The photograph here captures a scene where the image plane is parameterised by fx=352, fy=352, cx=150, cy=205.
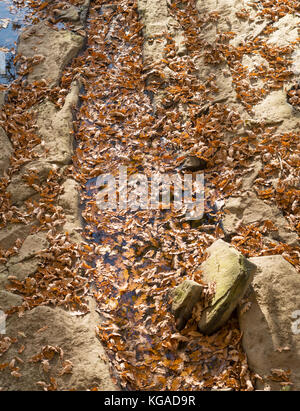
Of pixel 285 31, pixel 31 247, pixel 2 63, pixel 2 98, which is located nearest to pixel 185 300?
pixel 31 247

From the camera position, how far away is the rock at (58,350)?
382cm

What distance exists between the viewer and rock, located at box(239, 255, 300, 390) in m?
3.85

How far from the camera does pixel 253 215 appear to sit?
5.14 m

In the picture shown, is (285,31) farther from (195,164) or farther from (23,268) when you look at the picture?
(23,268)

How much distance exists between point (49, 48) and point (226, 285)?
21.6 ft

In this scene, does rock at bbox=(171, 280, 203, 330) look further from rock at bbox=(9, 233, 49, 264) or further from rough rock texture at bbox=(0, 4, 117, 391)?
rock at bbox=(9, 233, 49, 264)

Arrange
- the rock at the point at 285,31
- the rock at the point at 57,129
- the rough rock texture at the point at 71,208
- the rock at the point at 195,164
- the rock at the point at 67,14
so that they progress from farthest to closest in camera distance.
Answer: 1. the rock at the point at 67,14
2. the rock at the point at 285,31
3. the rock at the point at 57,129
4. the rock at the point at 195,164
5. the rough rock texture at the point at 71,208

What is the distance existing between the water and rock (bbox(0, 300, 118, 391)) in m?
5.18

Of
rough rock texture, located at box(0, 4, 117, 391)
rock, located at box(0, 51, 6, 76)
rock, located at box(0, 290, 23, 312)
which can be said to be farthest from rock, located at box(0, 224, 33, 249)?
rock, located at box(0, 51, 6, 76)

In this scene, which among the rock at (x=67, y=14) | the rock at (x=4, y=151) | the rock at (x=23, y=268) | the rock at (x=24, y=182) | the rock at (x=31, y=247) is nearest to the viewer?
the rock at (x=23, y=268)

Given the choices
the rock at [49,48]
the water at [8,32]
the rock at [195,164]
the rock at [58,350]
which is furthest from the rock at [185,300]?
the water at [8,32]

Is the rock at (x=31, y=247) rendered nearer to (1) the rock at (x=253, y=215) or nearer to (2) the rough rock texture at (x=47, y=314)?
(2) the rough rock texture at (x=47, y=314)

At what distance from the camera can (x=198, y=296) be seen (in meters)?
4.29

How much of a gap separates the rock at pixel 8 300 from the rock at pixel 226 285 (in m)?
2.27
